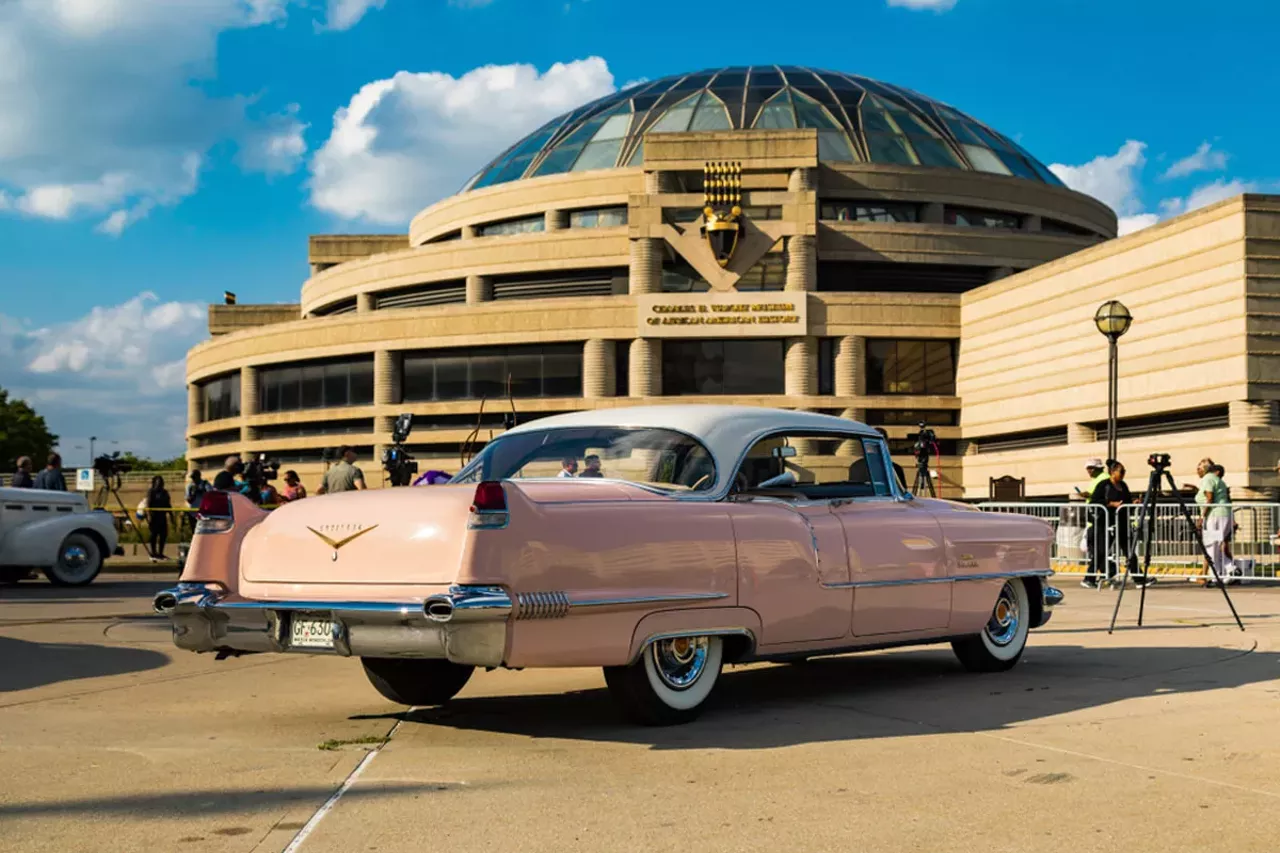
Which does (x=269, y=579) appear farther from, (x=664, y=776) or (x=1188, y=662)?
(x=1188, y=662)

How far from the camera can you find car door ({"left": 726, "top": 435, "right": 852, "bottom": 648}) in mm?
7422

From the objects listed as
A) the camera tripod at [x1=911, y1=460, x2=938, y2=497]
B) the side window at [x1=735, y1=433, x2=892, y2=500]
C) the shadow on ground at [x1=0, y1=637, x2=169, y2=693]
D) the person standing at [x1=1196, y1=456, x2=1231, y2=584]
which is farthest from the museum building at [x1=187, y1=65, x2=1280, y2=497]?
the side window at [x1=735, y1=433, x2=892, y2=500]

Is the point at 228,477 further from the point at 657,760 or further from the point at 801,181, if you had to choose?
the point at 801,181

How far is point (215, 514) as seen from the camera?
7.49m

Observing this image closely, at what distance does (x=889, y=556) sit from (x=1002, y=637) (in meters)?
1.76

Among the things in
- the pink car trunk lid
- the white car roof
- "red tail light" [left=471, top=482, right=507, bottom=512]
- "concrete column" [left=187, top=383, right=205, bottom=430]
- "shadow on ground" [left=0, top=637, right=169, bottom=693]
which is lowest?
"shadow on ground" [left=0, top=637, right=169, bottom=693]

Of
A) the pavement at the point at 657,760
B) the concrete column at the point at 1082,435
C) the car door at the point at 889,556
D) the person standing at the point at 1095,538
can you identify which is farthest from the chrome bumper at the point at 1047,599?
the concrete column at the point at 1082,435

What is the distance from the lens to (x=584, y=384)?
47500 mm

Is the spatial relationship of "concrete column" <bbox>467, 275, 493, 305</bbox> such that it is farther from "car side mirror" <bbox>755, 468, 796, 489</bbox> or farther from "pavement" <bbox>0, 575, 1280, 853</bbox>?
"car side mirror" <bbox>755, 468, 796, 489</bbox>

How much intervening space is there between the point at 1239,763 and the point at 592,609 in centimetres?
295

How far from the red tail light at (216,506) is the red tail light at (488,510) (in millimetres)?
1803

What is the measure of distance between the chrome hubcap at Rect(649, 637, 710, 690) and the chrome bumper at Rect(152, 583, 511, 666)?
1.07m

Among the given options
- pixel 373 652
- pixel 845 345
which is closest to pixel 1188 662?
pixel 373 652

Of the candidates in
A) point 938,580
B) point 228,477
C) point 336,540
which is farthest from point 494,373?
point 336,540
